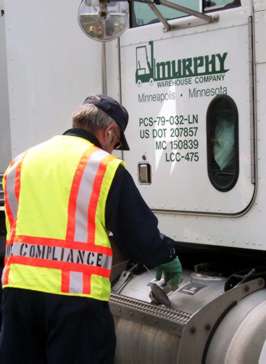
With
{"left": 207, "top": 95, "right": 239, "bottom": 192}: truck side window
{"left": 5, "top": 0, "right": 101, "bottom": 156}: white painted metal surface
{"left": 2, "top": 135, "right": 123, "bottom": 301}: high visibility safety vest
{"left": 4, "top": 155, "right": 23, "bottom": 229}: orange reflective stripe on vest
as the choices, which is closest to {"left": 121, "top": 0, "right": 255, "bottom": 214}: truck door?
{"left": 207, "top": 95, "right": 239, "bottom": 192}: truck side window

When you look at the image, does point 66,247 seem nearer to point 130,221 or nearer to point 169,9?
point 130,221

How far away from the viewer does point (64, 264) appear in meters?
2.51

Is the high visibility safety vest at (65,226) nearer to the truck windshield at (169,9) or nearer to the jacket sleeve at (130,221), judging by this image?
the jacket sleeve at (130,221)

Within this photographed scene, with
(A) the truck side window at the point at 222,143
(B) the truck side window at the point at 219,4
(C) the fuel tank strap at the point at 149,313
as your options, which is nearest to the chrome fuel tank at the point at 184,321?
(C) the fuel tank strap at the point at 149,313

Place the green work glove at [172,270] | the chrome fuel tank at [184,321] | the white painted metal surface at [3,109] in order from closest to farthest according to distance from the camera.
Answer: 1. the green work glove at [172,270]
2. the chrome fuel tank at [184,321]
3. the white painted metal surface at [3,109]

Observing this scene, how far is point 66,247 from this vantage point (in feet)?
8.22

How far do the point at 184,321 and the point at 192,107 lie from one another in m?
1.06

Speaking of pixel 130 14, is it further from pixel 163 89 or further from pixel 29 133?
pixel 29 133

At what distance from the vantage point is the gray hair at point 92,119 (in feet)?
8.84

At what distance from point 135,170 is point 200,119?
52 centimetres

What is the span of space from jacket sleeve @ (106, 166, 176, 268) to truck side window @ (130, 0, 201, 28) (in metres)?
1.26

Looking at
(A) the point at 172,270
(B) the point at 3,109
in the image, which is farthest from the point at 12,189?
(B) the point at 3,109

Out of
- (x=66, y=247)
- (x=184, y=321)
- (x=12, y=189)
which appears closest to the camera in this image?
(x=66, y=247)

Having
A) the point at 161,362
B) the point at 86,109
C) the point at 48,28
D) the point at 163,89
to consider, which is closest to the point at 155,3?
the point at 163,89
